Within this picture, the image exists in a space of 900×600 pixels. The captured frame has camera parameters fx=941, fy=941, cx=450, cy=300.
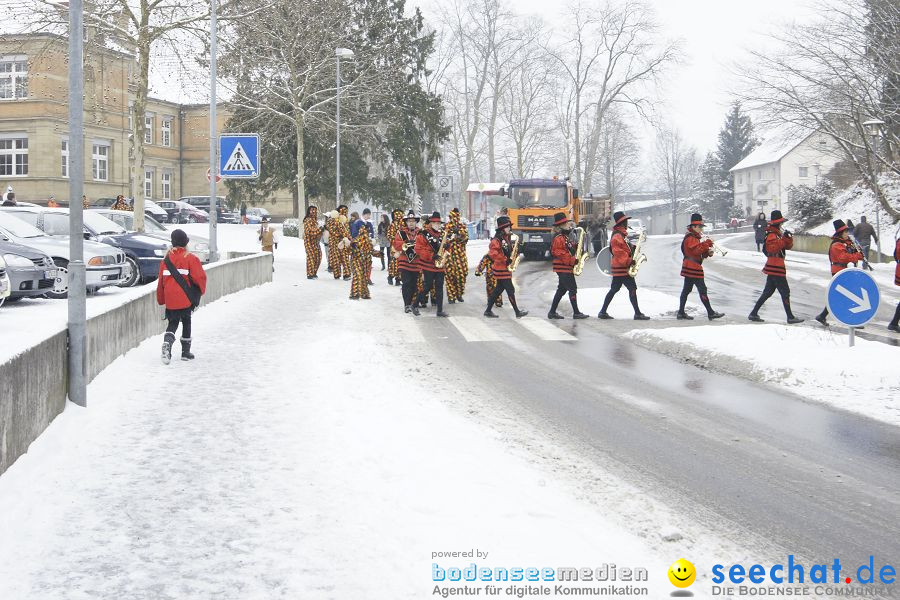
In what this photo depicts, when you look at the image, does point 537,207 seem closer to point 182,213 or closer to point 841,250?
point 841,250

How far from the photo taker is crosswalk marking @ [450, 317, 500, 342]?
13.9 m

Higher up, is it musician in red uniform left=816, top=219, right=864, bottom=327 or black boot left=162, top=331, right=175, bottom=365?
musician in red uniform left=816, top=219, right=864, bottom=327

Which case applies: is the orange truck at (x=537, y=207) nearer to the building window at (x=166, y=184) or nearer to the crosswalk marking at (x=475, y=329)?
the crosswalk marking at (x=475, y=329)

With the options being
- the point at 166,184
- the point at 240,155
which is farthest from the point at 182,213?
the point at 240,155

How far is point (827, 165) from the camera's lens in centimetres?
8506

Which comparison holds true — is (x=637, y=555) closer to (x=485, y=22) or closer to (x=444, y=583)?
(x=444, y=583)

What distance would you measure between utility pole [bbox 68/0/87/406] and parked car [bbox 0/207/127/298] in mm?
8507

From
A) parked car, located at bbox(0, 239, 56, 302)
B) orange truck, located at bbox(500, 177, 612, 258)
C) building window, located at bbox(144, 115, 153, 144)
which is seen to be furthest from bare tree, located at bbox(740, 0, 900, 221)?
building window, located at bbox(144, 115, 153, 144)

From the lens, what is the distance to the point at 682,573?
4512 millimetres

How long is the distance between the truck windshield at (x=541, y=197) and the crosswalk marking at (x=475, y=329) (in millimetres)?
17674

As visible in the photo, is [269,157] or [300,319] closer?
[300,319]

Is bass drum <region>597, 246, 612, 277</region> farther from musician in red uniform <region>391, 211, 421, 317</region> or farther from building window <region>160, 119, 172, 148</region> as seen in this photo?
building window <region>160, 119, 172, 148</region>

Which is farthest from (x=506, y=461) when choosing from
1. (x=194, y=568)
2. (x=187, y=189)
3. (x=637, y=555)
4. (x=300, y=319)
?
(x=187, y=189)

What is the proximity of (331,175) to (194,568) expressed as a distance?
42977 mm
